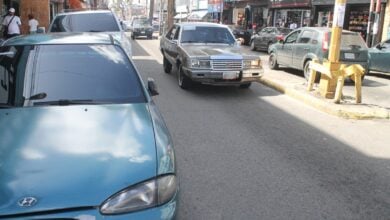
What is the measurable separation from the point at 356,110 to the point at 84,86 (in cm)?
597

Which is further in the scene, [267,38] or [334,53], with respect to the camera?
[267,38]

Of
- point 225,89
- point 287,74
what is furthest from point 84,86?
point 287,74

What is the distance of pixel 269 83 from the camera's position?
12.0m

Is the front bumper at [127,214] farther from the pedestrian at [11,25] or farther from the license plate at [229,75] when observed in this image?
the pedestrian at [11,25]

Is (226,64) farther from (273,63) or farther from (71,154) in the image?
(71,154)

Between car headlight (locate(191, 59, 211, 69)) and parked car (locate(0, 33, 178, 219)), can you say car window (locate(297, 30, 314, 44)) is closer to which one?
car headlight (locate(191, 59, 211, 69))

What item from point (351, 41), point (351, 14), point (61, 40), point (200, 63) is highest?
point (351, 14)

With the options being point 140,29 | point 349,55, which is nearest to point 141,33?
point 140,29

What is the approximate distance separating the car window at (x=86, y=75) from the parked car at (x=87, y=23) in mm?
7432

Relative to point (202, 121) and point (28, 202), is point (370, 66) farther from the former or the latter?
point (28, 202)

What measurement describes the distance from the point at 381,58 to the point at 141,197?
1319cm

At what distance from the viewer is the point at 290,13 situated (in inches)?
1209

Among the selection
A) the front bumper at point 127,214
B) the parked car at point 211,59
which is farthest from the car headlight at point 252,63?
the front bumper at point 127,214

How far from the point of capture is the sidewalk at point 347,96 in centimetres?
838
